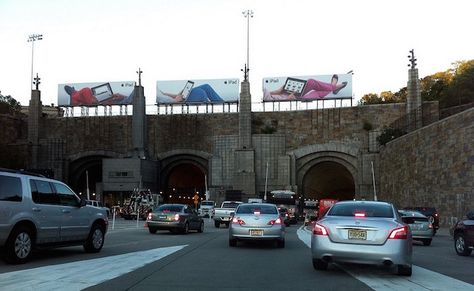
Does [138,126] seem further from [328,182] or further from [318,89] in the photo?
[328,182]

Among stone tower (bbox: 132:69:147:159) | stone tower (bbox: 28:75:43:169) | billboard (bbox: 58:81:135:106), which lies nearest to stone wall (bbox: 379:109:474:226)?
stone tower (bbox: 132:69:147:159)

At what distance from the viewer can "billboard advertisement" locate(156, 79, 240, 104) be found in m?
65.2

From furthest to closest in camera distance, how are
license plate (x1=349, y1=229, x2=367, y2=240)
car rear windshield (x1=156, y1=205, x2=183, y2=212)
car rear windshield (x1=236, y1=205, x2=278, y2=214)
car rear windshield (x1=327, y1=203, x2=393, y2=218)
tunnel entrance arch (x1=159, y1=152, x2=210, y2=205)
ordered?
tunnel entrance arch (x1=159, y1=152, x2=210, y2=205) < car rear windshield (x1=156, y1=205, x2=183, y2=212) < car rear windshield (x1=236, y1=205, x2=278, y2=214) < car rear windshield (x1=327, y1=203, x2=393, y2=218) < license plate (x1=349, y1=229, x2=367, y2=240)

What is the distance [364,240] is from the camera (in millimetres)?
10180

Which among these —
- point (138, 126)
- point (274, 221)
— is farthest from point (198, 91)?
point (274, 221)

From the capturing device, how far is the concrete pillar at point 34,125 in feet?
218

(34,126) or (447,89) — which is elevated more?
(447,89)

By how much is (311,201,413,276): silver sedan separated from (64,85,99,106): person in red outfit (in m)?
62.1

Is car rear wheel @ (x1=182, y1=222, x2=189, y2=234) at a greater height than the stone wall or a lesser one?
lesser

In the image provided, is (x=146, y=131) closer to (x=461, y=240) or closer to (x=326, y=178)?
(x=326, y=178)

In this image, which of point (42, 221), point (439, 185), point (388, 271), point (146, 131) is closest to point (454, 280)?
point (388, 271)

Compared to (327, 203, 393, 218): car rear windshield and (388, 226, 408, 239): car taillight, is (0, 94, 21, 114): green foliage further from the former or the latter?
(388, 226, 408, 239): car taillight

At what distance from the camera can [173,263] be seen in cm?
1241

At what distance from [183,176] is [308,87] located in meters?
26.8
